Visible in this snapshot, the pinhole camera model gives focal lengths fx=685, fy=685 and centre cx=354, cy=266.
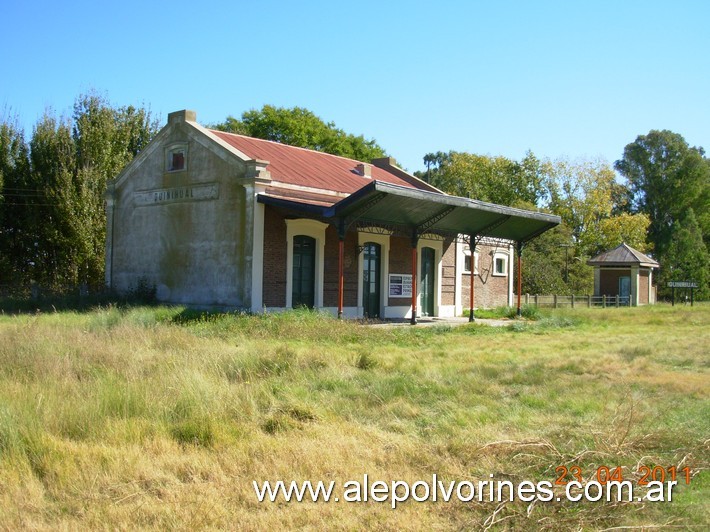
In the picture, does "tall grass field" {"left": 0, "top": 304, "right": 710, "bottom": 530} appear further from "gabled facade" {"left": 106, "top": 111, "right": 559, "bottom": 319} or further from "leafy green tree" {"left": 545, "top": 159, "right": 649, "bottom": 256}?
"leafy green tree" {"left": 545, "top": 159, "right": 649, "bottom": 256}

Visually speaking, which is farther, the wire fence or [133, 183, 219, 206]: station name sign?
the wire fence

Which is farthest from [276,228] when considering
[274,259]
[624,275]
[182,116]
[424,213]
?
[624,275]

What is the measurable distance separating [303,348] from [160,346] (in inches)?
98.6

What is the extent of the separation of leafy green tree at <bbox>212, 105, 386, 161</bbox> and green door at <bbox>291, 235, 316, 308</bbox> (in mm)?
22413

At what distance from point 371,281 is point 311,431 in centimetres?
1643

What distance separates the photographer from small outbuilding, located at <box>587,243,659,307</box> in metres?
39.2

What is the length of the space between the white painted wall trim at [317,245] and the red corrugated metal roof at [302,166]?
1.39m

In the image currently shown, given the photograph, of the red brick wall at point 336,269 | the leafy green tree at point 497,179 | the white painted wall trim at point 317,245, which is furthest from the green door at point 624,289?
the white painted wall trim at point 317,245

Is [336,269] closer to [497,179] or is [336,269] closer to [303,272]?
[303,272]

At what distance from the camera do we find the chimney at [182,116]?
70.1ft

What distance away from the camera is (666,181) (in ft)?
189

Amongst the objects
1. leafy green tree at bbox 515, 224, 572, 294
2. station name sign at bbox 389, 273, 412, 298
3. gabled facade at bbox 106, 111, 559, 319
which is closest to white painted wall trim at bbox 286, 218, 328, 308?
gabled facade at bbox 106, 111, 559, 319

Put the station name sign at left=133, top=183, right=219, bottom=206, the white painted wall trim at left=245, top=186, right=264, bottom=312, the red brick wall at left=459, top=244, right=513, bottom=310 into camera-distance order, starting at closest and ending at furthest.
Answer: the white painted wall trim at left=245, top=186, right=264, bottom=312, the station name sign at left=133, top=183, right=219, bottom=206, the red brick wall at left=459, top=244, right=513, bottom=310

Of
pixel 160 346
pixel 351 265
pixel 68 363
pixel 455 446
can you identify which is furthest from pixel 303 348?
pixel 351 265
